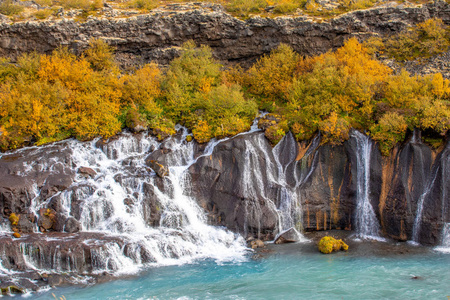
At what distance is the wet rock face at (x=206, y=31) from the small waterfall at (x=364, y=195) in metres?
17.3

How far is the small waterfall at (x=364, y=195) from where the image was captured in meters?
27.2

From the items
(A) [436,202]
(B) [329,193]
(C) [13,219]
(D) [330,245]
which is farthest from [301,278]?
(C) [13,219]

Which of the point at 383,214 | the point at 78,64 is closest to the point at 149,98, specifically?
the point at 78,64

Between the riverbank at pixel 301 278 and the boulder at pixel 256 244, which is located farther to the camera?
the boulder at pixel 256 244

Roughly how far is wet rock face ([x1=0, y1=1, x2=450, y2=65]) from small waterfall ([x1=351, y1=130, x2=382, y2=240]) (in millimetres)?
17324

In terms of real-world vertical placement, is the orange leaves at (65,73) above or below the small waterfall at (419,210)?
above

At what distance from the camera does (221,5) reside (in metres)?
44.6

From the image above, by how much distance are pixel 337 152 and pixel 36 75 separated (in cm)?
2935

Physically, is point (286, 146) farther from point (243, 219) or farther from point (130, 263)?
point (130, 263)

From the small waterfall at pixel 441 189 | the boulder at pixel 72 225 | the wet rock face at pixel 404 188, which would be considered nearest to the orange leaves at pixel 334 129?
the wet rock face at pixel 404 188

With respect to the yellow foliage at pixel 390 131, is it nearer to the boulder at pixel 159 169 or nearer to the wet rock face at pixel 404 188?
the wet rock face at pixel 404 188

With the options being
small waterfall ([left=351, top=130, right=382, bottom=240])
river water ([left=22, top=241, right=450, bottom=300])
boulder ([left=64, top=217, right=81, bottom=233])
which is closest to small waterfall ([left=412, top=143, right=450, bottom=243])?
river water ([left=22, top=241, right=450, bottom=300])

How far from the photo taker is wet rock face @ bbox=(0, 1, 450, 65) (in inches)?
1569

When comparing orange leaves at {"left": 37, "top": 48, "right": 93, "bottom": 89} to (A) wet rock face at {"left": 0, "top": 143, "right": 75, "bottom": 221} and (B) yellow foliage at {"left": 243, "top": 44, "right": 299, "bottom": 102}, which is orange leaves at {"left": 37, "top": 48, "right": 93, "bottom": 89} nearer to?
(A) wet rock face at {"left": 0, "top": 143, "right": 75, "bottom": 221}
